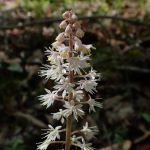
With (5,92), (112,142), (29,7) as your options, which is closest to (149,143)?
(112,142)

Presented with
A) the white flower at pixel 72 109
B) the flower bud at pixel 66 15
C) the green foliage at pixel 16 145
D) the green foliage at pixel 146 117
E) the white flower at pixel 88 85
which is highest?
the green foliage at pixel 146 117

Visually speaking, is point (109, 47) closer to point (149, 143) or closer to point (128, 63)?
point (128, 63)

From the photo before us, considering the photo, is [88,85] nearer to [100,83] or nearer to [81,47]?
[81,47]

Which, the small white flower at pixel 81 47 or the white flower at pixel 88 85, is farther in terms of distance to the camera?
the white flower at pixel 88 85

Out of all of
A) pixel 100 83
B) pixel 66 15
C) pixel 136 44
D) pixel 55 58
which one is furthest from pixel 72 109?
pixel 136 44

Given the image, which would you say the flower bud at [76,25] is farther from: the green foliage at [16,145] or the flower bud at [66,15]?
the green foliage at [16,145]

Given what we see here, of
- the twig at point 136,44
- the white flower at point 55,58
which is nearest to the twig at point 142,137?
the twig at point 136,44

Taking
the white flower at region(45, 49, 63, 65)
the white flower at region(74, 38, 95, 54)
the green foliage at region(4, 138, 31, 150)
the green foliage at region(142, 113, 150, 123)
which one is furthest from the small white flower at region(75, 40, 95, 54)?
the green foliage at region(142, 113, 150, 123)

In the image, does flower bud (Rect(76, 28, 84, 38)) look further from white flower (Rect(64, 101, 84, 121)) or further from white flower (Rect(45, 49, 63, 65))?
white flower (Rect(64, 101, 84, 121))

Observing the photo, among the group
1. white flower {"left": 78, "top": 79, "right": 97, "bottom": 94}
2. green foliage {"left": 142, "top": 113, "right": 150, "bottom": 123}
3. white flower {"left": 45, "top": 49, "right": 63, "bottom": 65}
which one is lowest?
white flower {"left": 78, "top": 79, "right": 97, "bottom": 94}
